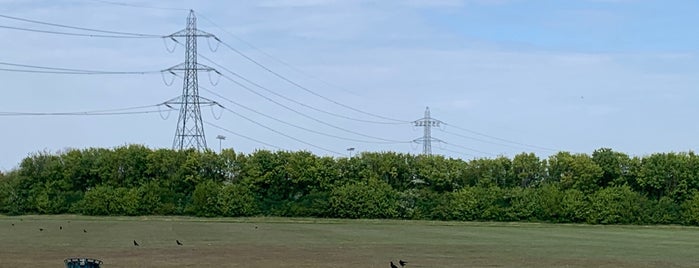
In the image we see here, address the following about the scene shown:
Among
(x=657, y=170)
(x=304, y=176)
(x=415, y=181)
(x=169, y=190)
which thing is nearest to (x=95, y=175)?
(x=169, y=190)

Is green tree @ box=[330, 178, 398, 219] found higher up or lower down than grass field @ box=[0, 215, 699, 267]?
higher up

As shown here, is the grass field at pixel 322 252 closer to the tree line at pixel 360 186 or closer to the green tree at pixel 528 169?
the tree line at pixel 360 186

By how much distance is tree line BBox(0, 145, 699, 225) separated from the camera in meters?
87.4

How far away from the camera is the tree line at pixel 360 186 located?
3440 inches

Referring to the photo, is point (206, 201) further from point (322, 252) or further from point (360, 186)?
point (322, 252)

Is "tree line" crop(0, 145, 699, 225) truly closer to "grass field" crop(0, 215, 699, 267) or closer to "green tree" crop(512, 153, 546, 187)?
"green tree" crop(512, 153, 546, 187)

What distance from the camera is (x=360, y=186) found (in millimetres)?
91375

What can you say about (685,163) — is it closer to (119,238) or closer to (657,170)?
(657,170)

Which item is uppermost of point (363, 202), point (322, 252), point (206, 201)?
point (363, 202)

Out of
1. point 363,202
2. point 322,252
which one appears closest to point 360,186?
point 363,202

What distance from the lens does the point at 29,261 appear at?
29.7 m

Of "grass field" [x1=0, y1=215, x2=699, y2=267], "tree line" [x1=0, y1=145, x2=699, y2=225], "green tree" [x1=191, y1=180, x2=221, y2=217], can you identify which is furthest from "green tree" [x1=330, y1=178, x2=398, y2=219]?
"grass field" [x1=0, y1=215, x2=699, y2=267]

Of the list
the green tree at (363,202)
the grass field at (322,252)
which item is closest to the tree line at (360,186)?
the green tree at (363,202)

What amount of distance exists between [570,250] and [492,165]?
5297cm
